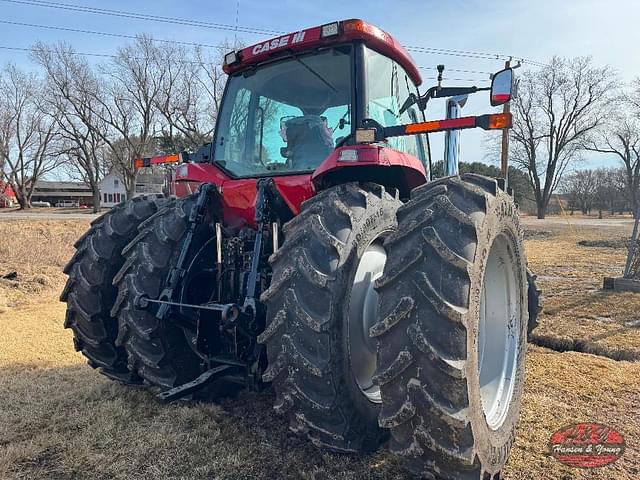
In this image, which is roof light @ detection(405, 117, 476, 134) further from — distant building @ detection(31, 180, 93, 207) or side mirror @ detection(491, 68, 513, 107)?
distant building @ detection(31, 180, 93, 207)

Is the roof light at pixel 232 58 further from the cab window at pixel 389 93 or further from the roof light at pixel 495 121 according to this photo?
the roof light at pixel 495 121

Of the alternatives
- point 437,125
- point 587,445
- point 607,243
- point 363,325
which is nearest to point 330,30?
point 437,125

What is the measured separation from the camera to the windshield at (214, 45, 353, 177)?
3.13 metres

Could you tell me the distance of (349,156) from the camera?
2.57m

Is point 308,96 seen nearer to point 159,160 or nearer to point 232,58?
point 232,58

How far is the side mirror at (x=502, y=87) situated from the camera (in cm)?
273

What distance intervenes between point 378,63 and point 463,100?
128 cm

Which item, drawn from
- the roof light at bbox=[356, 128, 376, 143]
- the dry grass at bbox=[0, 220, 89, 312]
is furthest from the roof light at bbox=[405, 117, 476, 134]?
the dry grass at bbox=[0, 220, 89, 312]

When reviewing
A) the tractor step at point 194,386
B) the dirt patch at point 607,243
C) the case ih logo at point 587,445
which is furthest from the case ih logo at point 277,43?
the dirt patch at point 607,243

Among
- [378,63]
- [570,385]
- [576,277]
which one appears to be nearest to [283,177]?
[378,63]

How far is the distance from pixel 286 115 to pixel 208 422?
2194 millimetres

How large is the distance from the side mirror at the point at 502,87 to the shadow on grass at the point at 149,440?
6.99ft

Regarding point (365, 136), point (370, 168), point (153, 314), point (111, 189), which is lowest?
point (153, 314)

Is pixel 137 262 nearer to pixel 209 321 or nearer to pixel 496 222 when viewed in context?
pixel 209 321
